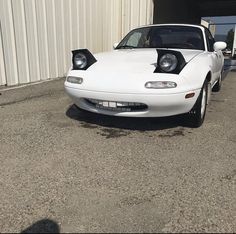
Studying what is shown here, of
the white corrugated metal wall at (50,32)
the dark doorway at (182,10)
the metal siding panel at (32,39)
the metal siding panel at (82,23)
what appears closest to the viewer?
the white corrugated metal wall at (50,32)

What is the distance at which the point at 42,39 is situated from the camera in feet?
23.5

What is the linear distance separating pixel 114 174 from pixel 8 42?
14.6 feet

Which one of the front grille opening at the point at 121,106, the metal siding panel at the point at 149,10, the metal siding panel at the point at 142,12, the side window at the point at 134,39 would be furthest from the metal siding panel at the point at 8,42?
the metal siding panel at the point at 149,10

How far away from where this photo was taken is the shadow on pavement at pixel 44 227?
6.99 feet

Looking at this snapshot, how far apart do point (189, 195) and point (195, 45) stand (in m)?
2.98

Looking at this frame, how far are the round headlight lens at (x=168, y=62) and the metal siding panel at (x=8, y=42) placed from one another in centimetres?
377

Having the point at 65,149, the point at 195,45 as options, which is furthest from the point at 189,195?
the point at 195,45

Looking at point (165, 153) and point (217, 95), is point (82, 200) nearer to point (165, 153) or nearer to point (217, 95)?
point (165, 153)

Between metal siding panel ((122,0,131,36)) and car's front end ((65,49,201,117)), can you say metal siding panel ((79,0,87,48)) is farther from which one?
car's front end ((65,49,201,117))

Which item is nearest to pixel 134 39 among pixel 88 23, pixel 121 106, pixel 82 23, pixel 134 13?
pixel 121 106

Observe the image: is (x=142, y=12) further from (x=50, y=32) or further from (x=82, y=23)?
(x=50, y=32)

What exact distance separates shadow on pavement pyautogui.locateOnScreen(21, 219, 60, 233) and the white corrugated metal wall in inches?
187

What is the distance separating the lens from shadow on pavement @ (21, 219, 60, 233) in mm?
2131

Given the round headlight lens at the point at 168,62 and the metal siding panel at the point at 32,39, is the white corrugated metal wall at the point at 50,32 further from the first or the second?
the round headlight lens at the point at 168,62
